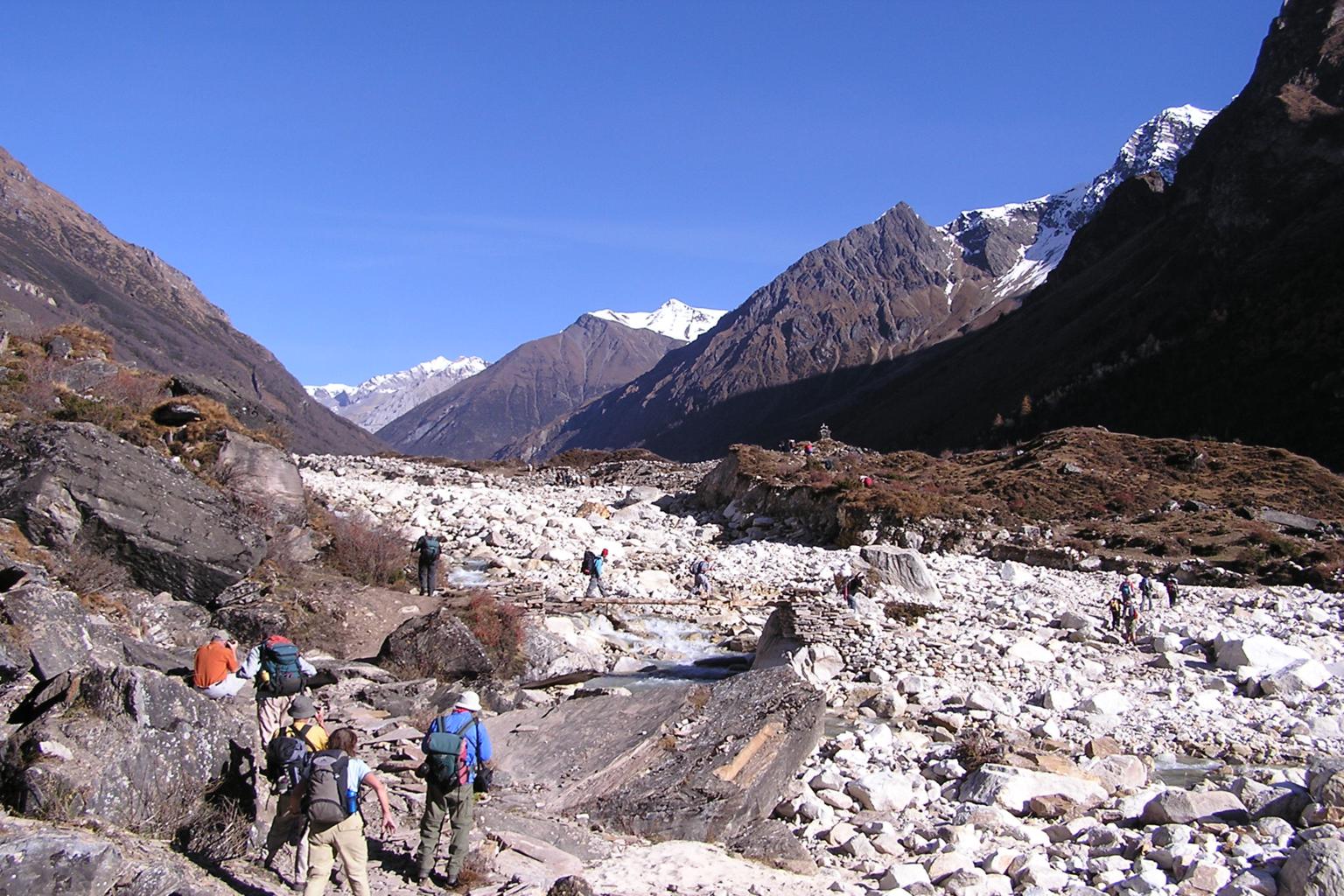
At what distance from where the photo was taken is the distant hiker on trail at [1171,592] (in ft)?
65.4

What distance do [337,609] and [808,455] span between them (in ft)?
99.9

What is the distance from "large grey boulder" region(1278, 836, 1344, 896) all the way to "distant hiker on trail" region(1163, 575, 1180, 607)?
15129 mm

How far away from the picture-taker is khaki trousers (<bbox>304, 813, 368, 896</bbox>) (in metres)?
5.64

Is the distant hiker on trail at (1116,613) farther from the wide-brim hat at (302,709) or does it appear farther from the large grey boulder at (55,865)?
the large grey boulder at (55,865)

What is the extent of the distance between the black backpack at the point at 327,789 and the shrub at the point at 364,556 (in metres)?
13.3

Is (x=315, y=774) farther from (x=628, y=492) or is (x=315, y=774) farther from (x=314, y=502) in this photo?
(x=628, y=492)

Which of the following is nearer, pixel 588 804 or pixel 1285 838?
pixel 1285 838

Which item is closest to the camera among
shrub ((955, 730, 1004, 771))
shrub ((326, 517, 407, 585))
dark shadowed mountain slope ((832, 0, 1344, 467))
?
shrub ((955, 730, 1004, 771))

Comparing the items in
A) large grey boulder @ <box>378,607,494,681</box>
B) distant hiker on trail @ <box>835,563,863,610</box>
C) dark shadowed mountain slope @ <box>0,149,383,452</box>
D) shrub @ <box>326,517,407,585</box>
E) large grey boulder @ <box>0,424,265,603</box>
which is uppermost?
dark shadowed mountain slope @ <box>0,149,383,452</box>

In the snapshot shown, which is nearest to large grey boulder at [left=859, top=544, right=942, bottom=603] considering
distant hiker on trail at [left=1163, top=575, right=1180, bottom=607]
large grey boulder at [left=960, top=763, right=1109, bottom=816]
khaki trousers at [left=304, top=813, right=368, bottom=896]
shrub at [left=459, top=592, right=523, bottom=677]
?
distant hiker on trail at [left=1163, top=575, right=1180, bottom=607]

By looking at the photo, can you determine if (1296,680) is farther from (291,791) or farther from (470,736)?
(291,791)

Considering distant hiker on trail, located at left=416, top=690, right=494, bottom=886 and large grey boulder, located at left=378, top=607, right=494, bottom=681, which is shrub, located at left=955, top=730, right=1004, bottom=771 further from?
large grey boulder, located at left=378, top=607, right=494, bottom=681

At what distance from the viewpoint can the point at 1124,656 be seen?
14.8 m

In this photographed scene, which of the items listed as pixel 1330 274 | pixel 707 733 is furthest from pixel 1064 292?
pixel 707 733
